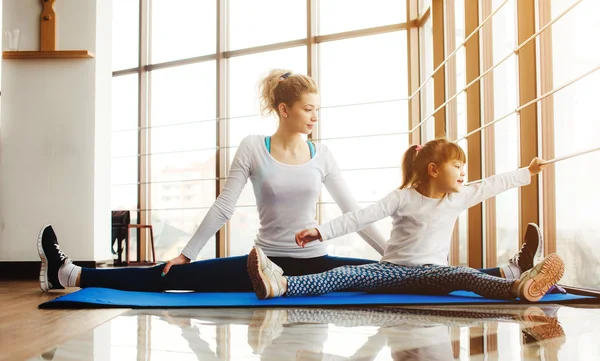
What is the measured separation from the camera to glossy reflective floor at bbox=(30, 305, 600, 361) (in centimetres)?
82

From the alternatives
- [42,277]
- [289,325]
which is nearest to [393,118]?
[42,277]

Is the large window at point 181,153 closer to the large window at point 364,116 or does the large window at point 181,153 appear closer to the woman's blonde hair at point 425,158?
the large window at point 364,116

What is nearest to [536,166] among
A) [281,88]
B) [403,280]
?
[403,280]

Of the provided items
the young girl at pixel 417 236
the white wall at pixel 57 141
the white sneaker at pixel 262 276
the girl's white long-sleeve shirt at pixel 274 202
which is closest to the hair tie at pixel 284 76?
the girl's white long-sleeve shirt at pixel 274 202

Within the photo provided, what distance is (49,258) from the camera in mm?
1843

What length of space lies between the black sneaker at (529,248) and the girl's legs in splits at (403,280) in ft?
A: 0.86

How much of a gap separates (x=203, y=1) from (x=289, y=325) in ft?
14.6

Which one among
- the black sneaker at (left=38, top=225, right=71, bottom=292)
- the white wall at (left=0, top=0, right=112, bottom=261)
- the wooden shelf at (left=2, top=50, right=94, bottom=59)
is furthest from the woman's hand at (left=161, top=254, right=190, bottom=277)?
the wooden shelf at (left=2, top=50, right=94, bottom=59)

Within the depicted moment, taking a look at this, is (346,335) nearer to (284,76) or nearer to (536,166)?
(536,166)

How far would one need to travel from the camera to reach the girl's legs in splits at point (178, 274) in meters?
1.78

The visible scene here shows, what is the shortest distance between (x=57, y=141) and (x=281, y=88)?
5.13ft

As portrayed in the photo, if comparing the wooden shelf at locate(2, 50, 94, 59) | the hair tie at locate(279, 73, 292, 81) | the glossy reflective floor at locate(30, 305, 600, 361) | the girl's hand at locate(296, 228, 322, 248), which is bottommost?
the glossy reflective floor at locate(30, 305, 600, 361)

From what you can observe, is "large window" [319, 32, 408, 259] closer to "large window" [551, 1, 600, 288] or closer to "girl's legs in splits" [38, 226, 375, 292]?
"large window" [551, 1, 600, 288]

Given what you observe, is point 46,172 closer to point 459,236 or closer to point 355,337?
point 459,236
